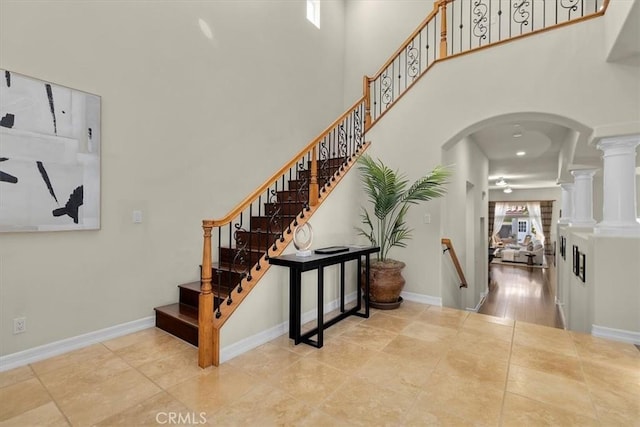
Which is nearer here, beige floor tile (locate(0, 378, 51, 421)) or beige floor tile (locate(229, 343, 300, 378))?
beige floor tile (locate(0, 378, 51, 421))

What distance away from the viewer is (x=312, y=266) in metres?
2.76

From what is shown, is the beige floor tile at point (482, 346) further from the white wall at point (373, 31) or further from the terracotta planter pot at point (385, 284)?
the white wall at point (373, 31)

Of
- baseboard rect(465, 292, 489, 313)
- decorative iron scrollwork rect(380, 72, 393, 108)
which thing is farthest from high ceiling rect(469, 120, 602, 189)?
baseboard rect(465, 292, 489, 313)

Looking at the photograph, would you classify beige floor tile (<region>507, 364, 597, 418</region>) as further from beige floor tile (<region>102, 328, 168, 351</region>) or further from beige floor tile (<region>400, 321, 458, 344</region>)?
beige floor tile (<region>102, 328, 168, 351</region>)

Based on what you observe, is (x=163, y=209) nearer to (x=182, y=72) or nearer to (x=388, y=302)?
(x=182, y=72)

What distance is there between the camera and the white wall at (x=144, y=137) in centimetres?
256

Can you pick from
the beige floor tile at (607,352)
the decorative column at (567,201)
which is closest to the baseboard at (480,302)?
the decorative column at (567,201)

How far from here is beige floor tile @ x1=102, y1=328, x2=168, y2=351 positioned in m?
2.85

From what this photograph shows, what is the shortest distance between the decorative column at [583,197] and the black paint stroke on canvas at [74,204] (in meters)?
7.03

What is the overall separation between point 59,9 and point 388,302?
4.45 meters

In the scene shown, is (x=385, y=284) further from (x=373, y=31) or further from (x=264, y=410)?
(x=373, y=31)

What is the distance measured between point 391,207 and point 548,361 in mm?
2228

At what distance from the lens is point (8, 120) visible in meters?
2.39

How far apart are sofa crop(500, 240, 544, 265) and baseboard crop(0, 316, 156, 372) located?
14.8 meters
